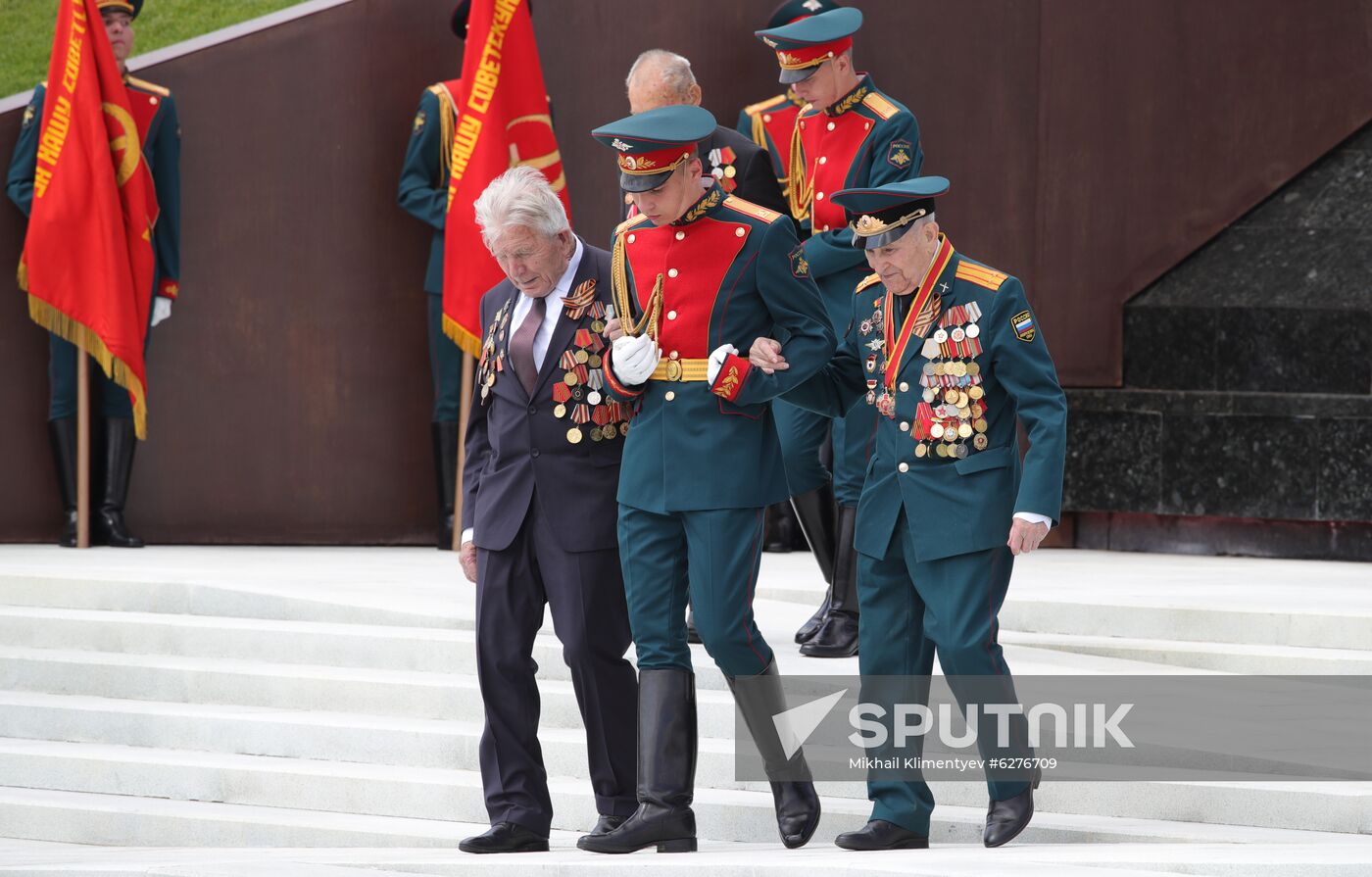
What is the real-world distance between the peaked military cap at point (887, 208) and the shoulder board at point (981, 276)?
0.16 meters

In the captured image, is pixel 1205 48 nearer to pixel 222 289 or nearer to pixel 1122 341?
pixel 1122 341

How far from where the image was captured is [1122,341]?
9.30 m

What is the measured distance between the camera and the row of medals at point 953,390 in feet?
14.8

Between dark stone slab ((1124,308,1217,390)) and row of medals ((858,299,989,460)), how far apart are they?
4.76 meters

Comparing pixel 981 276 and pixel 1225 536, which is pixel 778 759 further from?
pixel 1225 536

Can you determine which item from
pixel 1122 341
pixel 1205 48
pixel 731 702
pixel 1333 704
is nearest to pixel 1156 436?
pixel 1122 341

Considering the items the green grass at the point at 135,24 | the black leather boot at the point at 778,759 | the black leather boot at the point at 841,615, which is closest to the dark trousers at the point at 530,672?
the black leather boot at the point at 778,759

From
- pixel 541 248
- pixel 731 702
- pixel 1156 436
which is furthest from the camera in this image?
pixel 1156 436

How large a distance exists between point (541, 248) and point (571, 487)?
0.60 metres

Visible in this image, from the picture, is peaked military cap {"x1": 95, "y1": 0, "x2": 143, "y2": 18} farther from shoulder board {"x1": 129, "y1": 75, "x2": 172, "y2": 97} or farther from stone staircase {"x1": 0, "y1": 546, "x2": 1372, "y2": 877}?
stone staircase {"x1": 0, "y1": 546, "x2": 1372, "y2": 877}

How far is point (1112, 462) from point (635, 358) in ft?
16.8

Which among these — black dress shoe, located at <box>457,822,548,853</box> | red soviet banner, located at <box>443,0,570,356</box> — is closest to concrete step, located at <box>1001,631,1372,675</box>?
black dress shoe, located at <box>457,822,548,853</box>

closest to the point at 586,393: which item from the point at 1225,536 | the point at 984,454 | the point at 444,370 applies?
the point at 984,454

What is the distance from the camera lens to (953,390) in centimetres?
452
